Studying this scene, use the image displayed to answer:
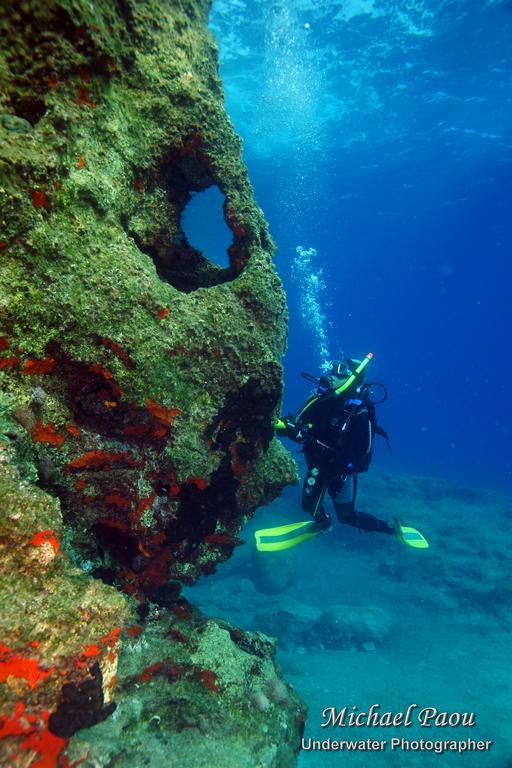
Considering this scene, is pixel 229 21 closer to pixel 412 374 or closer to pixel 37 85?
pixel 37 85

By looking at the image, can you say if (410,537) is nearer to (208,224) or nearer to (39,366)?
(39,366)

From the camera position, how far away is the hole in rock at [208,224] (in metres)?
29.9

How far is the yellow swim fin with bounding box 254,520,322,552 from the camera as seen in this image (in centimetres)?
638

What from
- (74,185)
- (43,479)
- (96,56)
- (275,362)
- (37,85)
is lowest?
(43,479)

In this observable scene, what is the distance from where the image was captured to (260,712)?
2879 millimetres

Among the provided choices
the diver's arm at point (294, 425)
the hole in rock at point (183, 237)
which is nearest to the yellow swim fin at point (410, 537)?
the diver's arm at point (294, 425)

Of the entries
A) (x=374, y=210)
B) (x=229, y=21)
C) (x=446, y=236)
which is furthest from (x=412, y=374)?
(x=229, y=21)

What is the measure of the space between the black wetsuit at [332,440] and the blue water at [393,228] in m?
3.39

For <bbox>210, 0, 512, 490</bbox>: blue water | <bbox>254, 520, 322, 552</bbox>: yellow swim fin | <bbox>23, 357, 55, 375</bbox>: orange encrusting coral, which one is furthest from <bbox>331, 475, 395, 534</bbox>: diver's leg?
<bbox>210, 0, 512, 490</bbox>: blue water

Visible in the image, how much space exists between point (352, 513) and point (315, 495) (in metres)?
1.07

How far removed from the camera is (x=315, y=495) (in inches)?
285

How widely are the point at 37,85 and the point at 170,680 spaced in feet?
12.0

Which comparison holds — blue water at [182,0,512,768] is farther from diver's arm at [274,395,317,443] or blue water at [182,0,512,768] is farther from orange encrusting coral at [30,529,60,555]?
orange encrusting coral at [30,529,60,555]

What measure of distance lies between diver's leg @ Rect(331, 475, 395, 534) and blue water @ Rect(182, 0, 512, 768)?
2.61m
